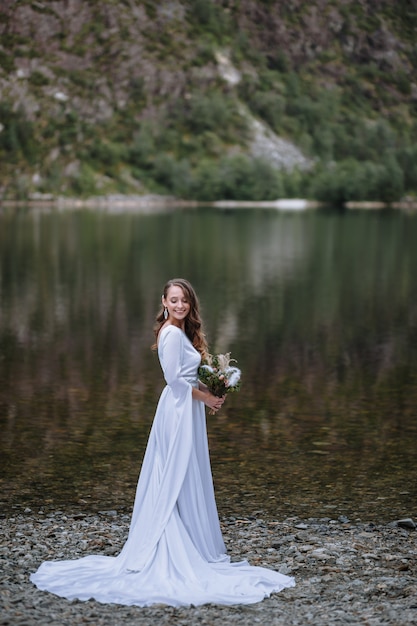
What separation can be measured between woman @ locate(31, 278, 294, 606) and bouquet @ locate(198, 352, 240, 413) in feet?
0.31

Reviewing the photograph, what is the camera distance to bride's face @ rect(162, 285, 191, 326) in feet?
34.3

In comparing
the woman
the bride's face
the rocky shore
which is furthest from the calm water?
the bride's face

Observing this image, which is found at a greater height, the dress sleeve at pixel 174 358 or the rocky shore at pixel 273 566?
the dress sleeve at pixel 174 358

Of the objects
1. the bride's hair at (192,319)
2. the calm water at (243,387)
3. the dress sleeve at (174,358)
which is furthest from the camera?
the calm water at (243,387)

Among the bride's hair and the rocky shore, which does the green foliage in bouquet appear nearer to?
the bride's hair

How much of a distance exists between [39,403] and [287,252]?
5690cm

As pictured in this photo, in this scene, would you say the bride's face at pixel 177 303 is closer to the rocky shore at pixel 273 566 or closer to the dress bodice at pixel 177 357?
the dress bodice at pixel 177 357

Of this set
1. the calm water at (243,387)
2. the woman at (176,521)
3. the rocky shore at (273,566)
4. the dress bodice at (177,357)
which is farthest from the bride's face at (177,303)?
the calm water at (243,387)

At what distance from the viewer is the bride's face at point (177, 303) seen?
34.3 feet

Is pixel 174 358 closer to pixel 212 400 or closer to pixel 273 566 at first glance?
pixel 212 400

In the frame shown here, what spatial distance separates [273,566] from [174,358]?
245 cm

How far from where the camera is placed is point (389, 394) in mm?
23719

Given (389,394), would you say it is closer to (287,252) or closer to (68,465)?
(68,465)

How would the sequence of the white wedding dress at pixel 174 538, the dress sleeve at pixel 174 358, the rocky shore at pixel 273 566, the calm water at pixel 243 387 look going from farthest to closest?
1. the calm water at pixel 243 387
2. the dress sleeve at pixel 174 358
3. the white wedding dress at pixel 174 538
4. the rocky shore at pixel 273 566
